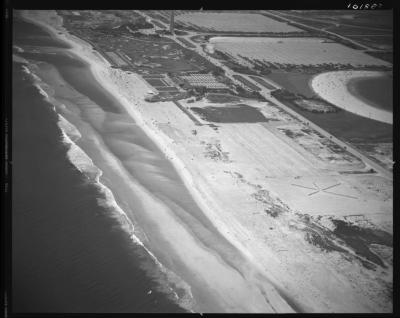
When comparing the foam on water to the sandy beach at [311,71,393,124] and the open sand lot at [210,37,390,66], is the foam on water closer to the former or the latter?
the open sand lot at [210,37,390,66]

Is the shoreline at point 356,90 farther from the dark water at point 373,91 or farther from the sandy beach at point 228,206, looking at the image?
the sandy beach at point 228,206

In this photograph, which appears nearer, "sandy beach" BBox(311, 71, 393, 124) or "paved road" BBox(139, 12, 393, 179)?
"paved road" BBox(139, 12, 393, 179)

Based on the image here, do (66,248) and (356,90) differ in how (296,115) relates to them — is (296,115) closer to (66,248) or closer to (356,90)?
(356,90)

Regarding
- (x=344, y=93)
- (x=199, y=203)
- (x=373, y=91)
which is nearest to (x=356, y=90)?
(x=344, y=93)

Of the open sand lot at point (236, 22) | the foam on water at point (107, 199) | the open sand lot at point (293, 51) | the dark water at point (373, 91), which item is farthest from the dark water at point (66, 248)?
the open sand lot at point (236, 22)

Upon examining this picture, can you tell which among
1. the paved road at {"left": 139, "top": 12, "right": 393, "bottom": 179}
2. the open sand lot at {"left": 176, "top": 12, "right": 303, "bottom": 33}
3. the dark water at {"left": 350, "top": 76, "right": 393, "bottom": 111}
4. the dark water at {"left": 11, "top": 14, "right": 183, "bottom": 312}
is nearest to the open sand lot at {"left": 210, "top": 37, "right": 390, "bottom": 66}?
the open sand lot at {"left": 176, "top": 12, "right": 303, "bottom": 33}
